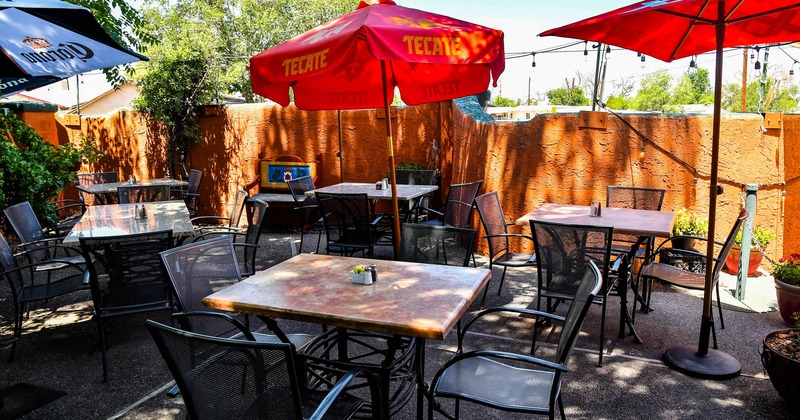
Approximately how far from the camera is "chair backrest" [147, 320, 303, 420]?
162cm

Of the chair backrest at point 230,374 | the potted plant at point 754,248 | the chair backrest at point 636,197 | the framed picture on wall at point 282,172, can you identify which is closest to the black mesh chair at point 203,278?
the chair backrest at point 230,374

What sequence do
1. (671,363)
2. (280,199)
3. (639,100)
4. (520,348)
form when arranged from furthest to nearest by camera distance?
(639,100) < (280,199) < (520,348) < (671,363)

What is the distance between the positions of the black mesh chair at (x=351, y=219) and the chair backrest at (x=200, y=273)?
197 centimetres

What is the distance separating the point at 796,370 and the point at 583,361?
46.3 inches

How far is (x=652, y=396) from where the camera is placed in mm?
3049

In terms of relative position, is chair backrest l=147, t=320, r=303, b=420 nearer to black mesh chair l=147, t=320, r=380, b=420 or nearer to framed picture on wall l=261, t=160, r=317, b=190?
black mesh chair l=147, t=320, r=380, b=420

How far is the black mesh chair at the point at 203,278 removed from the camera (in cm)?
268

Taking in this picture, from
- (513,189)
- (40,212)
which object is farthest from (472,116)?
(40,212)

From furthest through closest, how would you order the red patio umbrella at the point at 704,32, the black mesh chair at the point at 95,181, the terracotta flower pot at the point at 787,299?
1. the black mesh chair at the point at 95,181
2. the terracotta flower pot at the point at 787,299
3. the red patio umbrella at the point at 704,32

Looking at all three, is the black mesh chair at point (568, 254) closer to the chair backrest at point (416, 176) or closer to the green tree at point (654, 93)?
the chair backrest at point (416, 176)

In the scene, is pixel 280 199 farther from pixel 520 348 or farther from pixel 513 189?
pixel 520 348

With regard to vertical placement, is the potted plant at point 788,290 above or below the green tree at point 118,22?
below

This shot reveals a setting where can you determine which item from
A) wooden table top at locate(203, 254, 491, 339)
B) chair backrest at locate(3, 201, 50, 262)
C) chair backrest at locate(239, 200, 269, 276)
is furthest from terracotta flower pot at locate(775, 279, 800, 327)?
chair backrest at locate(3, 201, 50, 262)

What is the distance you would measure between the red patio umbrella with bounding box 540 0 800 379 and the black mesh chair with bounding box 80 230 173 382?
2971 mm
